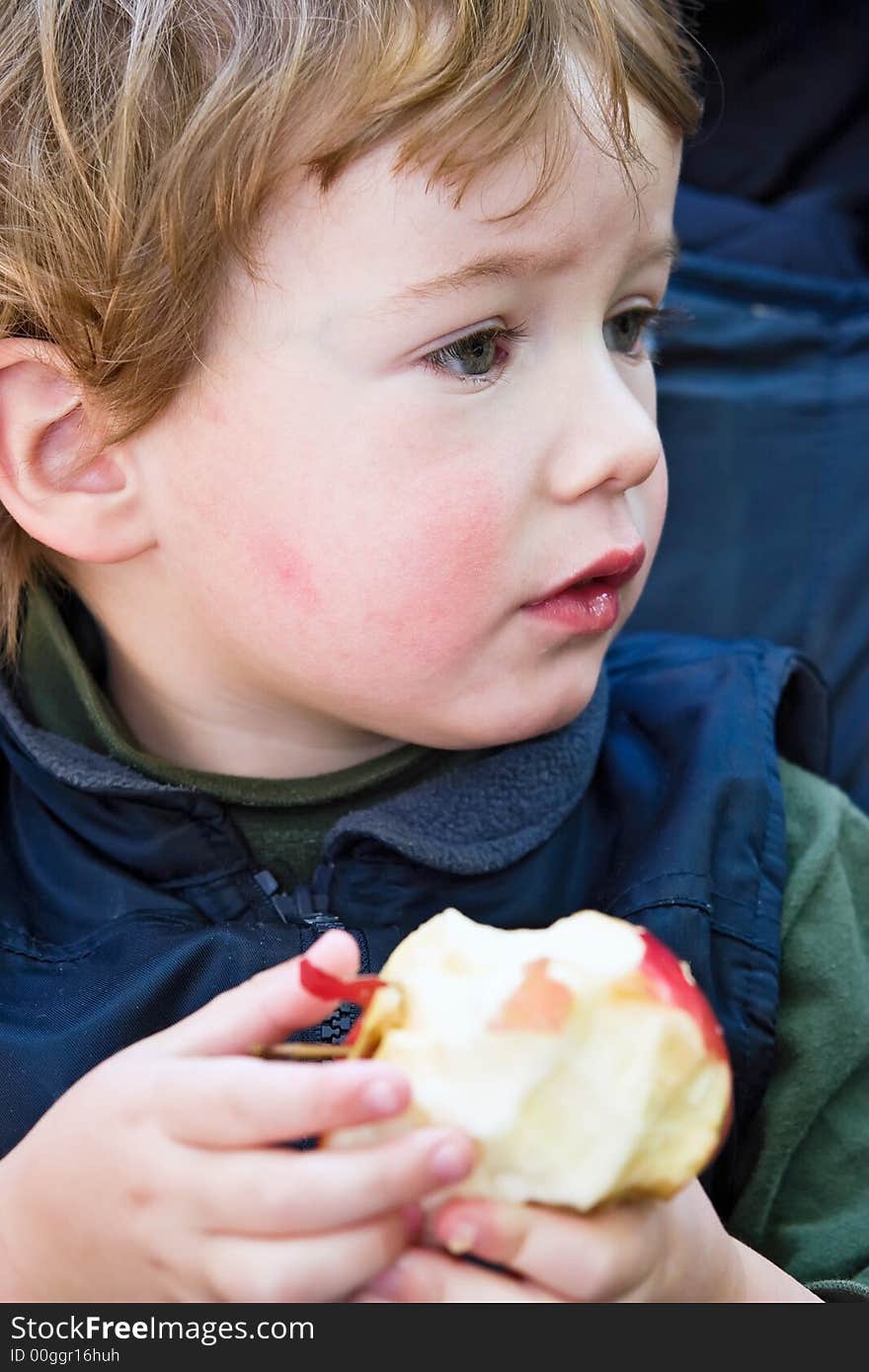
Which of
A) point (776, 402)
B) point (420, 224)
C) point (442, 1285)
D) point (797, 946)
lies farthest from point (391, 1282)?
point (776, 402)

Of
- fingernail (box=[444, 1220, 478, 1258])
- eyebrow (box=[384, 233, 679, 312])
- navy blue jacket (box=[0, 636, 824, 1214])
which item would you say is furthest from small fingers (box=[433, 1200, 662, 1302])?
eyebrow (box=[384, 233, 679, 312])

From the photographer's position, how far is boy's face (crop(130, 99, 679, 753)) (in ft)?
3.36

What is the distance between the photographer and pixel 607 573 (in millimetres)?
1110

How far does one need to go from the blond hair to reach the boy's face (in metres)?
0.02

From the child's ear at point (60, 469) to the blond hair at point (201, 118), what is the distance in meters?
0.03

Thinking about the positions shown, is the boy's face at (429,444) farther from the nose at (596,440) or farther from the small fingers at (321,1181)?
the small fingers at (321,1181)

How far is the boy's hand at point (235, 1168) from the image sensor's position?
2.41ft

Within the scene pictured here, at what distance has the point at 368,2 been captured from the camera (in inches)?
40.0

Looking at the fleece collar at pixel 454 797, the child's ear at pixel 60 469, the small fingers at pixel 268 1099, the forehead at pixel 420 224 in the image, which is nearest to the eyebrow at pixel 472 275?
the forehead at pixel 420 224

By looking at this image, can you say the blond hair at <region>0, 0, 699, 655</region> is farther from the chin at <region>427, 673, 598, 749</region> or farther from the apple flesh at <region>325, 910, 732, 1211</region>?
the apple flesh at <region>325, 910, 732, 1211</region>

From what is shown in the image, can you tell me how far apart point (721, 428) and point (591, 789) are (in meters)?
0.43

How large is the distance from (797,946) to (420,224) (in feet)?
1.88
